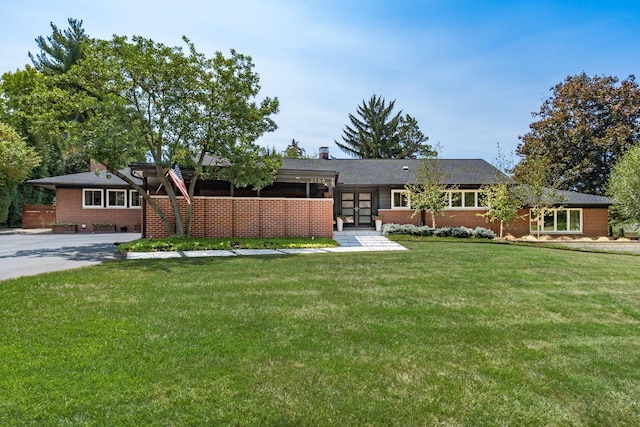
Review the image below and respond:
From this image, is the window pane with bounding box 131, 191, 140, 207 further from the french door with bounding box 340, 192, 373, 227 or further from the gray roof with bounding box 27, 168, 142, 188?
the french door with bounding box 340, 192, 373, 227

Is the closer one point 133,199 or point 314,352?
point 314,352

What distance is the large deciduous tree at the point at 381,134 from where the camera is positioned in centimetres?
4472

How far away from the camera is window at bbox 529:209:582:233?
20.7 m

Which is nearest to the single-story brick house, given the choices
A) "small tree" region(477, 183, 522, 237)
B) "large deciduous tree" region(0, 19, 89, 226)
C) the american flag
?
"small tree" region(477, 183, 522, 237)

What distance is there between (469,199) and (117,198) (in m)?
19.5

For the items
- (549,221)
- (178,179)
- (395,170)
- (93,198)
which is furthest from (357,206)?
(93,198)

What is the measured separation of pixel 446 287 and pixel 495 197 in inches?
564

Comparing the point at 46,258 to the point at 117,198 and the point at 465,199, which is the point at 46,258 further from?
the point at 465,199

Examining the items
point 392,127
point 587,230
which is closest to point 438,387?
point 587,230

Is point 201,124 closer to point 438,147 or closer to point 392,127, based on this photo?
point 438,147

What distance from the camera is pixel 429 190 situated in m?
18.7

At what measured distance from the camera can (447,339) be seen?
406 cm

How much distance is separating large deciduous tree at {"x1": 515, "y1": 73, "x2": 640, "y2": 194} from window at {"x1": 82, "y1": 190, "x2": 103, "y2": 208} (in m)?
27.9

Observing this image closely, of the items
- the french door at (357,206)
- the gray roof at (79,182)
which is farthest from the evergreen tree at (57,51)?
the french door at (357,206)
